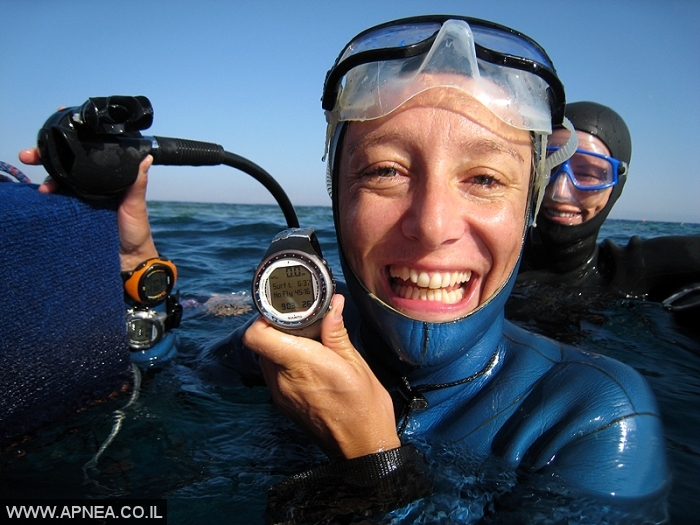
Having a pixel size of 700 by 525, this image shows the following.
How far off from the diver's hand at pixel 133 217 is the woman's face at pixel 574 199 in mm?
3749

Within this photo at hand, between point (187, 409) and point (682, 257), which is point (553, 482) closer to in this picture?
point (187, 409)

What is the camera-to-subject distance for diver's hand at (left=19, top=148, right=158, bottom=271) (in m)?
1.90

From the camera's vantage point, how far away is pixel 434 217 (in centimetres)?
165

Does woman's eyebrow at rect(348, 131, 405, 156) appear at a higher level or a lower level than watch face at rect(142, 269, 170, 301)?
higher

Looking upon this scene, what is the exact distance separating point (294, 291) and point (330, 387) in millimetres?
358

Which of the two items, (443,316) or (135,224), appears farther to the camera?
(135,224)

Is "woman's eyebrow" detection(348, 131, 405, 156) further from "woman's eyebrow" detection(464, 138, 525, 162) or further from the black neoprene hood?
the black neoprene hood

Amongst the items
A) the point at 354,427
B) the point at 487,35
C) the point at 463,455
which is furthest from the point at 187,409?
the point at 487,35

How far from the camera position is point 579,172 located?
489 centimetres

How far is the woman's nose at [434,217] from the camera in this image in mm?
1646

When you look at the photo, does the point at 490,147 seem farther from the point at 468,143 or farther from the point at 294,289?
the point at 294,289

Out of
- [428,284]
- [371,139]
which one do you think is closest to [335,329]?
[428,284]

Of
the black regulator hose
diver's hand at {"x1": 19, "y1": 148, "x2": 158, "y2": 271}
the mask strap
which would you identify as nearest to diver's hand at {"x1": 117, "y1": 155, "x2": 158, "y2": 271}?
diver's hand at {"x1": 19, "y1": 148, "x2": 158, "y2": 271}

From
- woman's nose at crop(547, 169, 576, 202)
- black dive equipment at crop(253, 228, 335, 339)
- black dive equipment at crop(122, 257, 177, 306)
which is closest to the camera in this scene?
black dive equipment at crop(253, 228, 335, 339)
